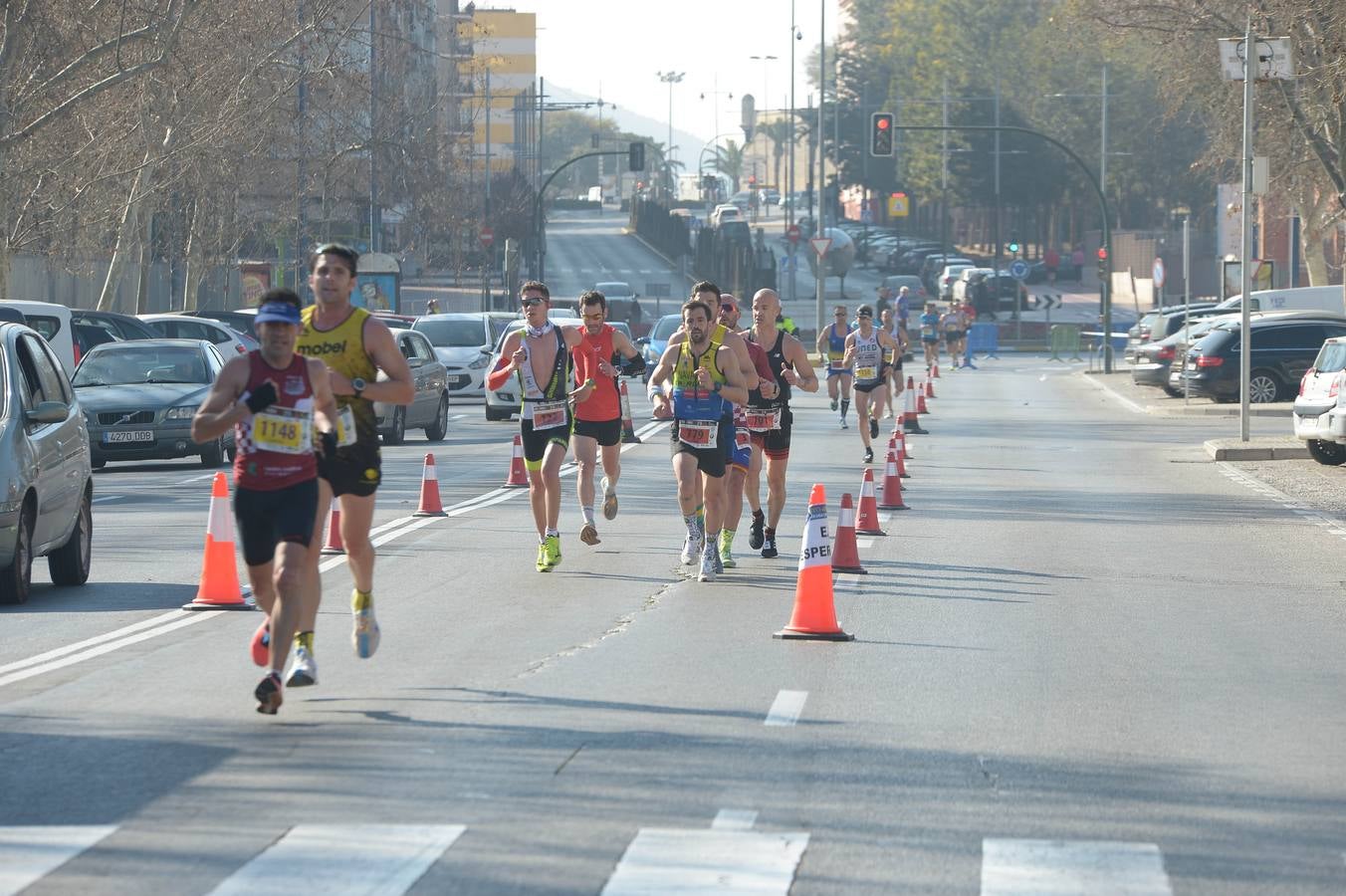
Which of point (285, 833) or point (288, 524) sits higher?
point (288, 524)

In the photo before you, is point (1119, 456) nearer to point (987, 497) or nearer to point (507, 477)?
point (987, 497)

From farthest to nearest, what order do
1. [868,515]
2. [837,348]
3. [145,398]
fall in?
1. [837,348]
2. [145,398]
3. [868,515]

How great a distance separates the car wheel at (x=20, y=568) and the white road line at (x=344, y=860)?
6.21m

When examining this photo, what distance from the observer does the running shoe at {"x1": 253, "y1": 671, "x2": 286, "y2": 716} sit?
8.26 metres

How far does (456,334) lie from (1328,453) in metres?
17.7

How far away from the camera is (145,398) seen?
23.9 metres

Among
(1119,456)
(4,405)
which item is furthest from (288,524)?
(1119,456)

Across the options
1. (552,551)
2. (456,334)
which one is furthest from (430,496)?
(456,334)

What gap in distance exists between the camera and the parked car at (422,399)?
2859 centimetres

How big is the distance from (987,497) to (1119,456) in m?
6.94

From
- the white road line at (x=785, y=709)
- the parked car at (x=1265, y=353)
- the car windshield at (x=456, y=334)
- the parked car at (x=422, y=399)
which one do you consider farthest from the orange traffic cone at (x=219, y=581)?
the parked car at (x=1265, y=353)

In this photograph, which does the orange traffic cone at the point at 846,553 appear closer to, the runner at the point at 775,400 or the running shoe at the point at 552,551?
the runner at the point at 775,400

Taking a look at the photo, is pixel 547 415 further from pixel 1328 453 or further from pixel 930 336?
pixel 930 336

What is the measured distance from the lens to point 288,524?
8367 millimetres
